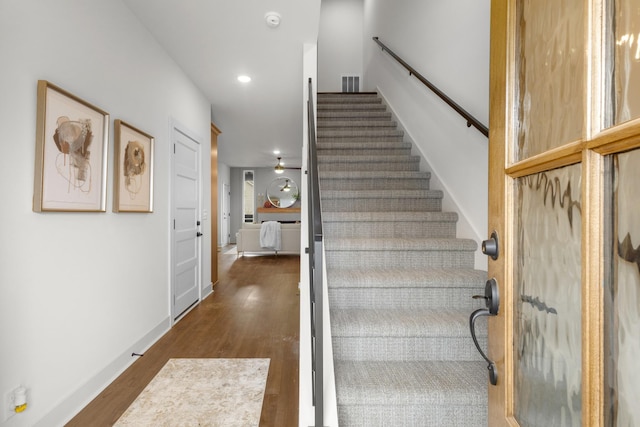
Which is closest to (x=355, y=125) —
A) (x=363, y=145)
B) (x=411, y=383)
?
(x=363, y=145)

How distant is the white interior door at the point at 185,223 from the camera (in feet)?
10.5

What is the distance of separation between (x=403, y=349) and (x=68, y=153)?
198 cm

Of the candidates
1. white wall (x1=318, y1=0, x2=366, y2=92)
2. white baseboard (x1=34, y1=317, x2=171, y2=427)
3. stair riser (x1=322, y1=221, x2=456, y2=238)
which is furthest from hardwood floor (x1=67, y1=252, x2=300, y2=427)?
white wall (x1=318, y1=0, x2=366, y2=92)

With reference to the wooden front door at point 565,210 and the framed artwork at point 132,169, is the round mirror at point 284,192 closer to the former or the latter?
the framed artwork at point 132,169

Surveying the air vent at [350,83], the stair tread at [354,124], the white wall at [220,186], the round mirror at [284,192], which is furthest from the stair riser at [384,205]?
the round mirror at [284,192]

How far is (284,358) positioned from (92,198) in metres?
1.68

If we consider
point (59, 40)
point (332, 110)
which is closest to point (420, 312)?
point (59, 40)

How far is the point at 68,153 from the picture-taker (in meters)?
1.71

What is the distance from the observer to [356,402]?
1269 millimetres

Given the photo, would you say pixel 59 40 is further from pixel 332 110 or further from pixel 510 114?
pixel 332 110

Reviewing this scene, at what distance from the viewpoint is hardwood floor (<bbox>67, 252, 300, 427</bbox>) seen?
72.2 inches

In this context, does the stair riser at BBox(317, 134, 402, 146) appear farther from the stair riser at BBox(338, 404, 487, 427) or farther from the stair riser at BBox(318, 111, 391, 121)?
the stair riser at BBox(338, 404, 487, 427)

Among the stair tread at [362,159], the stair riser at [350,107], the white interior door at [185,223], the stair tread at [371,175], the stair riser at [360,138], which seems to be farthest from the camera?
the stair riser at [350,107]

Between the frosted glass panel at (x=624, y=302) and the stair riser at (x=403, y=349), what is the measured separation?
43.0 inches
